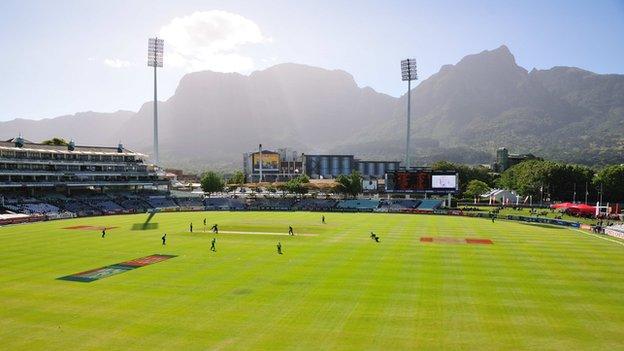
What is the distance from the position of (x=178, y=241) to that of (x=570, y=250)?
43.0 m

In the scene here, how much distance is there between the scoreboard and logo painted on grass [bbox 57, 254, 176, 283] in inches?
2656

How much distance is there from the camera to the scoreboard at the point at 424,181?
99.1m

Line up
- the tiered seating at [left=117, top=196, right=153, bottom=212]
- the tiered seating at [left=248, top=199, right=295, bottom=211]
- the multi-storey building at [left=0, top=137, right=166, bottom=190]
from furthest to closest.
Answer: the tiered seating at [left=248, top=199, right=295, bottom=211] < the tiered seating at [left=117, top=196, right=153, bottom=212] < the multi-storey building at [left=0, top=137, right=166, bottom=190]

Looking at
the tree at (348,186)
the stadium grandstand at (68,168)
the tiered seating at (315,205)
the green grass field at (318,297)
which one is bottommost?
the green grass field at (318,297)

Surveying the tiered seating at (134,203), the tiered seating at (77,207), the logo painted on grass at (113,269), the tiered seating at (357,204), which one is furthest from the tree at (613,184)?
the tiered seating at (77,207)

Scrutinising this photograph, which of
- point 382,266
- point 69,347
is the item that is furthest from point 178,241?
point 69,347

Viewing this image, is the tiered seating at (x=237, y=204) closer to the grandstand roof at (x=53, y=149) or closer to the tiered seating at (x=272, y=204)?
the tiered seating at (x=272, y=204)

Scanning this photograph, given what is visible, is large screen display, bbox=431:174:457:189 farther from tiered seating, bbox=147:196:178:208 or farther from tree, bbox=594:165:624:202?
tiered seating, bbox=147:196:178:208

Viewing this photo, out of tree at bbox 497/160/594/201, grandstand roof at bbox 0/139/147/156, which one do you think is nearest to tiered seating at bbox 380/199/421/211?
tree at bbox 497/160/594/201

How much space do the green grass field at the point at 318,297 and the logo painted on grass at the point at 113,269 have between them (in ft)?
3.78

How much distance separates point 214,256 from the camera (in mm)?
42969

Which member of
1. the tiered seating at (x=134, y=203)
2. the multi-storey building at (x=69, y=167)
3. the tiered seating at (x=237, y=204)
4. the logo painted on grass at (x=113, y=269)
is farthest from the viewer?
the tiered seating at (x=237, y=204)

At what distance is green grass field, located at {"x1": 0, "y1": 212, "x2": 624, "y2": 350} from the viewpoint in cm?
2214

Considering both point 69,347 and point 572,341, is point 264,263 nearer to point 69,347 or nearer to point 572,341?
point 69,347
